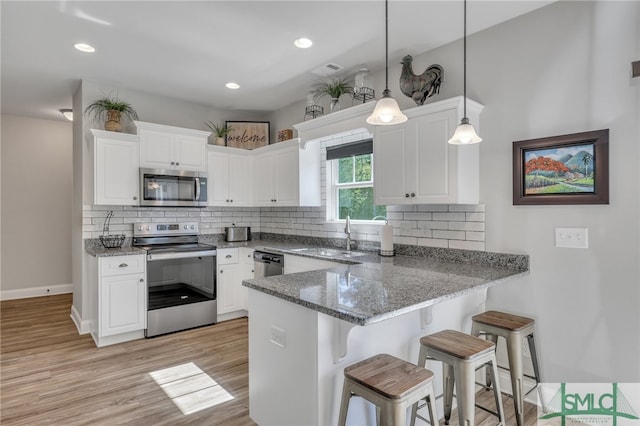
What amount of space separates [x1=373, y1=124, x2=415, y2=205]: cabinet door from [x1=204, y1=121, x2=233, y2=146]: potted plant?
236 cm

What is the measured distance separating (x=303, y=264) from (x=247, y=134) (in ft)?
7.38

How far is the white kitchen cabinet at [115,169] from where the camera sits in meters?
3.61

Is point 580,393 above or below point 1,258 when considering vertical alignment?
below

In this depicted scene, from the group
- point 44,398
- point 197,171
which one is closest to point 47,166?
point 197,171

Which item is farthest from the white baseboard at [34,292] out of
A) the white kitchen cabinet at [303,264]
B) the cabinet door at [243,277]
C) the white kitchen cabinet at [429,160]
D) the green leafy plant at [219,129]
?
the white kitchen cabinet at [429,160]

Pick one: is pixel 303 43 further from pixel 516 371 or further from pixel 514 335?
pixel 516 371

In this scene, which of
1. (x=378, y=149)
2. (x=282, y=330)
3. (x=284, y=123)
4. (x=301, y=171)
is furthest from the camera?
(x=284, y=123)

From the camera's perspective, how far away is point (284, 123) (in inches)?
190

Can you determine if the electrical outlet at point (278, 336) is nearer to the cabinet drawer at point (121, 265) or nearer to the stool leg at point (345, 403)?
the stool leg at point (345, 403)

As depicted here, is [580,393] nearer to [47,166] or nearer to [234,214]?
[234,214]

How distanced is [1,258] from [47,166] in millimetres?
1493

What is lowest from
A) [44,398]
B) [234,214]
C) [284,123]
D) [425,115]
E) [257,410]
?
[44,398]

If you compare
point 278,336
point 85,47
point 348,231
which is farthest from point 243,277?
point 85,47

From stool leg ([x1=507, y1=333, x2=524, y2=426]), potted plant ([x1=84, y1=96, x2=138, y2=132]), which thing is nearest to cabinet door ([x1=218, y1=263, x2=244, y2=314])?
potted plant ([x1=84, y1=96, x2=138, y2=132])
